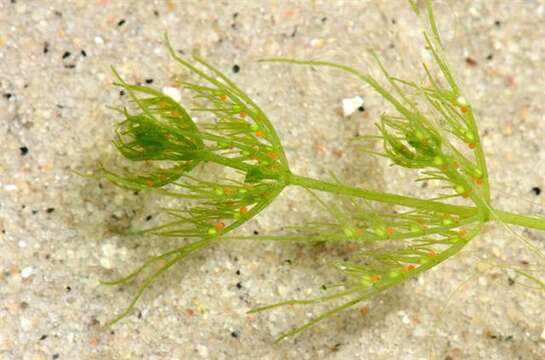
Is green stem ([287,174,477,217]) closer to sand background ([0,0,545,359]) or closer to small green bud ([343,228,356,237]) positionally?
small green bud ([343,228,356,237])

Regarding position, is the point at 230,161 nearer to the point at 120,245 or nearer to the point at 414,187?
the point at 120,245

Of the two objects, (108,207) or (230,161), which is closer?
(230,161)

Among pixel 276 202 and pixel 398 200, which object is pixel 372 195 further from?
pixel 276 202

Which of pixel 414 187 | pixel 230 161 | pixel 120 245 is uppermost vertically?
pixel 230 161

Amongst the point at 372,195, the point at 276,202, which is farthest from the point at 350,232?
the point at 276,202

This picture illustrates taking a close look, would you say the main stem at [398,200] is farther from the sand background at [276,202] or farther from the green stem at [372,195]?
the sand background at [276,202]

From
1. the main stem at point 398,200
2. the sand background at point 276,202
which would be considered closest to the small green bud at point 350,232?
the main stem at point 398,200

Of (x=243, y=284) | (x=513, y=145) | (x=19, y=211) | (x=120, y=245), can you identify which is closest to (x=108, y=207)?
(x=120, y=245)
